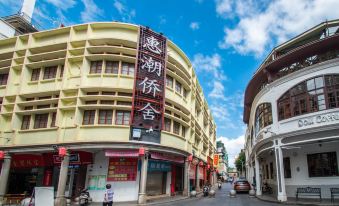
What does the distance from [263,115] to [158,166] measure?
10325mm

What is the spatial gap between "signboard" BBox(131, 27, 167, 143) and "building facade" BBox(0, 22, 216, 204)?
0.28 ft

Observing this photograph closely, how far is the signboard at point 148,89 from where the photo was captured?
2073 cm

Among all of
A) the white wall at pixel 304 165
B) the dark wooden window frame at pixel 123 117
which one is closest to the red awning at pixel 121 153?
the dark wooden window frame at pixel 123 117

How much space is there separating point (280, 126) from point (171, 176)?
11618 mm

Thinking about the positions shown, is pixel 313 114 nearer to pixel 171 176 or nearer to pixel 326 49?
pixel 326 49

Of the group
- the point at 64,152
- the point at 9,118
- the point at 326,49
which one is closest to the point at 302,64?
the point at 326,49

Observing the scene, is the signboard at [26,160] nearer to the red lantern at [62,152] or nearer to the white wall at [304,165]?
the red lantern at [62,152]

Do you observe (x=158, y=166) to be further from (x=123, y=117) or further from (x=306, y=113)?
(x=306, y=113)

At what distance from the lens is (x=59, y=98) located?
818 inches

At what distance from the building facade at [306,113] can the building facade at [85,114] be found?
29.0ft

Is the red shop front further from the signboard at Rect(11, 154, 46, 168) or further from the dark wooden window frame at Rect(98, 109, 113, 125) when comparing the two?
the dark wooden window frame at Rect(98, 109, 113, 125)

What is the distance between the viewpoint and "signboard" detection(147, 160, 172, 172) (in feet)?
73.3

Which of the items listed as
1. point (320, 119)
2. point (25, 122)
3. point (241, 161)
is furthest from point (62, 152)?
point (241, 161)

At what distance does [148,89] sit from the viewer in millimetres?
21547
